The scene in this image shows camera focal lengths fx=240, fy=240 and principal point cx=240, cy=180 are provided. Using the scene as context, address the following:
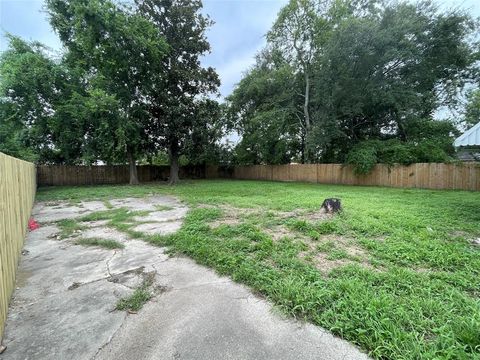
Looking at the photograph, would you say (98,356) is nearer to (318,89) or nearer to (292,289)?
(292,289)

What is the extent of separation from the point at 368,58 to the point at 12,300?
48.7ft

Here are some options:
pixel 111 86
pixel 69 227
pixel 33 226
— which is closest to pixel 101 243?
pixel 69 227

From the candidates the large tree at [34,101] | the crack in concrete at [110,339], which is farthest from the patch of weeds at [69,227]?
the large tree at [34,101]

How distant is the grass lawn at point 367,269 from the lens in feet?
5.09

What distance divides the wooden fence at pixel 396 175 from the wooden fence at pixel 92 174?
367 inches

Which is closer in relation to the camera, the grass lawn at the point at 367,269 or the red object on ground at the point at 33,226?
the grass lawn at the point at 367,269

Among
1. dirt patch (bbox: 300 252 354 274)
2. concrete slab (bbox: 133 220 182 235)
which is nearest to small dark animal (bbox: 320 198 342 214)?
dirt patch (bbox: 300 252 354 274)

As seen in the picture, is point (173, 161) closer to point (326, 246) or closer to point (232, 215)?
point (232, 215)

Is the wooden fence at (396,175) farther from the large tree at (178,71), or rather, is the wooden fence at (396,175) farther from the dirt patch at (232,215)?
the dirt patch at (232,215)

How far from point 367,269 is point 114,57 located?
14357 millimetres

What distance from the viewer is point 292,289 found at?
2.07 meters

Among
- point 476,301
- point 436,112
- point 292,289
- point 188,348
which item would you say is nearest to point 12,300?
point 188,348

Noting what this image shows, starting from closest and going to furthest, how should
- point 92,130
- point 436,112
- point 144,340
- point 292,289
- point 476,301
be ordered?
1. point 144,340
2. point 476,301
3. point 292,289
4. point 92,130
5. point 436,112

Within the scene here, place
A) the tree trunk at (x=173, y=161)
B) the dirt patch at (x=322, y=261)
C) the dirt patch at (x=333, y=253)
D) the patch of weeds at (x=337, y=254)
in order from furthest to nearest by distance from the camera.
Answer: the tree trunk at (x=173, y=161) → the patch of weeds at (x=337, y=254) → the dirt patch at (x=333, y=253) → the dirt patch at (x=322, y=261)
